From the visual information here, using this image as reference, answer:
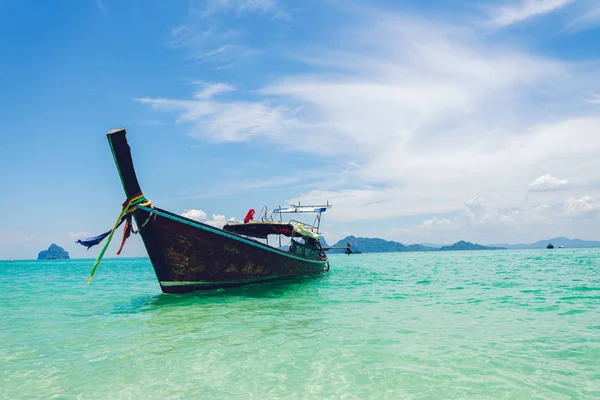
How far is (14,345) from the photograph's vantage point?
24.2 feet

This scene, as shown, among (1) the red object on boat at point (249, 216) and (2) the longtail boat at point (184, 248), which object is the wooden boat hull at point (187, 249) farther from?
(1) the red object on boat at point (249, 216)

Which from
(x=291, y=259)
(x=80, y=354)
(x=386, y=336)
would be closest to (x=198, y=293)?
(x=291, y=259)

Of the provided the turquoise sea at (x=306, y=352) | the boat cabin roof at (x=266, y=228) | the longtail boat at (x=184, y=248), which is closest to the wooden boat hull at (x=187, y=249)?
the longtail boat at (x=184, y=248)

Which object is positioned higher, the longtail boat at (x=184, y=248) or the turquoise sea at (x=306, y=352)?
the longtail boat at (x=184, y=248)

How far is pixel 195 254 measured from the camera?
1334 cm

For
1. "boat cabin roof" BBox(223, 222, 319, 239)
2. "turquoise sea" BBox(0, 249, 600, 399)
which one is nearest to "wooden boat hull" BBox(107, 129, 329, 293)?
"turquoise sea" BBox(0, 249, 600, 399)

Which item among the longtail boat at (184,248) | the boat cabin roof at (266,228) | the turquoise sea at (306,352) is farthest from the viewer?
the boat cabin roof at (266,228)

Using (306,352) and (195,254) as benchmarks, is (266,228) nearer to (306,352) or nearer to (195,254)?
(195,254)

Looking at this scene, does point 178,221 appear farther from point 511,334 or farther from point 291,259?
point 511,334

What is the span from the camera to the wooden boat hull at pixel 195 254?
12.5 m

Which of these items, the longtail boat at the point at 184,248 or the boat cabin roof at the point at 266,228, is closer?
the longtail boat at the point at 184,248

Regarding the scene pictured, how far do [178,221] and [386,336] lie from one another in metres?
7.96

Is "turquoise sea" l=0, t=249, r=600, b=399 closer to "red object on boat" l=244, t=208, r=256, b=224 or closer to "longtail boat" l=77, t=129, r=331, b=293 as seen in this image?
"longtail boat" l=77, t=129, r=331, b=293

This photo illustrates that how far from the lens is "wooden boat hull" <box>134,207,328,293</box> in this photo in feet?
40.9
